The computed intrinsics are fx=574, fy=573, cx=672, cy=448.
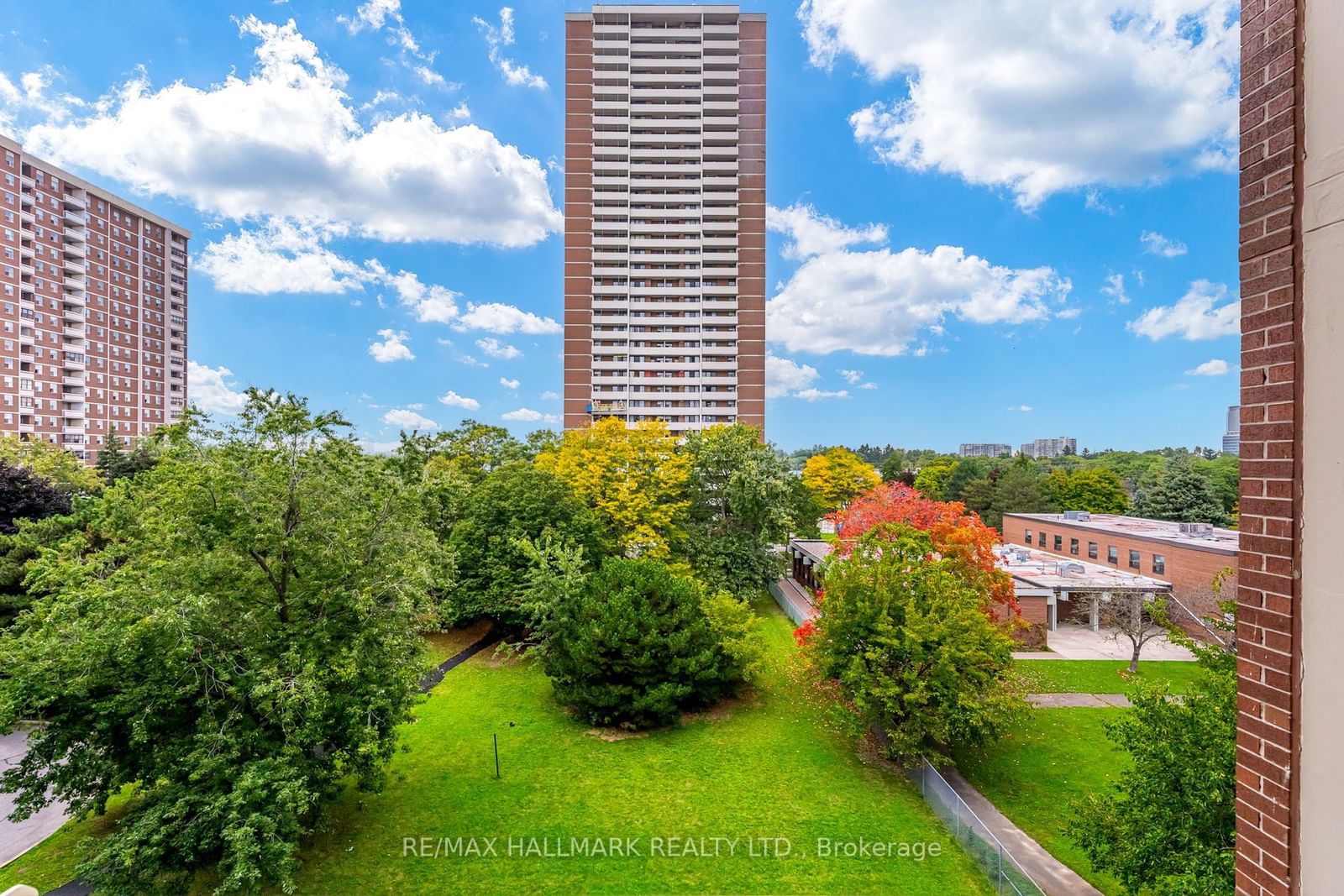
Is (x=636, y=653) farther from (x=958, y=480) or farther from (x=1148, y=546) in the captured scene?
(x=958, y=480)

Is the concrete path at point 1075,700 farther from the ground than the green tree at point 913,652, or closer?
closer

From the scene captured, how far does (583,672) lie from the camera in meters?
14.2

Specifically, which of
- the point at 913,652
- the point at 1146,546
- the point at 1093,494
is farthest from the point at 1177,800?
the point at 1093,494

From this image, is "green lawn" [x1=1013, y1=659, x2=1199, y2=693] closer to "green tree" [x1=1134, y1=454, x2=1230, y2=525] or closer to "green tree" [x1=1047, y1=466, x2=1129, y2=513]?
"green tree" [x1=1134, y1=454, x2=1230, y2=525]

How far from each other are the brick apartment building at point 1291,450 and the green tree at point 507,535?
59.7 ft

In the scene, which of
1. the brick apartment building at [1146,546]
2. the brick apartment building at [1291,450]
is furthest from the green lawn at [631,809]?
the brick apartment building at [1146,546]

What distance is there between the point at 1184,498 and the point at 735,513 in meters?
34.2

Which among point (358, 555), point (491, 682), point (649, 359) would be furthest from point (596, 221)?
point (358, 555)

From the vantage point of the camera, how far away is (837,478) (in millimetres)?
40031

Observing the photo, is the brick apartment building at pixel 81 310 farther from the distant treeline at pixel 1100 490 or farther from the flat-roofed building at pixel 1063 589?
the distant treeline at pixel 1100 490

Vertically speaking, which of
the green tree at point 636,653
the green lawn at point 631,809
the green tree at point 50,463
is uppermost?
the green tree at point 50,463

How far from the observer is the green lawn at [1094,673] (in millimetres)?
17094

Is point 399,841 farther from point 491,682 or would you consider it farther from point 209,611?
point 491,682

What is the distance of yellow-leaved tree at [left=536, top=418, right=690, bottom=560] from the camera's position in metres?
23.3
